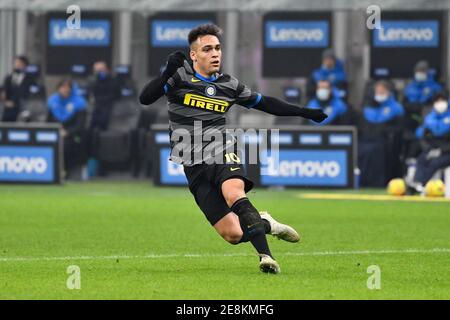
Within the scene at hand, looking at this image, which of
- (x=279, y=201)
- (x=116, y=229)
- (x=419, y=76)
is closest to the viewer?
(x=116, y=229)

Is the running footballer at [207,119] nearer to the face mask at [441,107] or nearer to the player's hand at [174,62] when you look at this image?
the player's hand at [174,62]

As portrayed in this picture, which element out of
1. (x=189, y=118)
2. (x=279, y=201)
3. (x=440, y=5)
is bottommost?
(x=279, y=201)

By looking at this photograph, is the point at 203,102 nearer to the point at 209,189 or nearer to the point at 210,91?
the point at 210,91

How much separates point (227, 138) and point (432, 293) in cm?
268

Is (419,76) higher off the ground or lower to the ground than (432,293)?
higher

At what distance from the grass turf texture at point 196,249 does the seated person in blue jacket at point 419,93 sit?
173 inches

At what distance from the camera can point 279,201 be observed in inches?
896

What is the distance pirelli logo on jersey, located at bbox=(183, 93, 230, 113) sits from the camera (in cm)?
1247

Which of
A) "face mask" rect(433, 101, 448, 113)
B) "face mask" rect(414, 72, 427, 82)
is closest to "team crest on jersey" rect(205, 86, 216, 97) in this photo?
"face mask" rect(433, 101, 448, 113)

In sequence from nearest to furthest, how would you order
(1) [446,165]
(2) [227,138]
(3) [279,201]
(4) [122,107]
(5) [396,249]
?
(2) [227,138] → (5) [396,249] → (3) [279,201] → (1) [446,165] → (4) [122,107]

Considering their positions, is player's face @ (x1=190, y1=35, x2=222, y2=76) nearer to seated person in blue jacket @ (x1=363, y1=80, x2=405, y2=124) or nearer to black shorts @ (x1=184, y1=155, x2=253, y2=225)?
black shorts @ (x1=184, y1=155, x2=253, y2=225)

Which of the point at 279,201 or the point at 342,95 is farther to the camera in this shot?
the point at 342,95

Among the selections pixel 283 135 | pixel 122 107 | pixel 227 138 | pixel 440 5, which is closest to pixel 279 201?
pixel 283 135

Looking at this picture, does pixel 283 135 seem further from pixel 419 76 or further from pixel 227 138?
pixel 227 138
